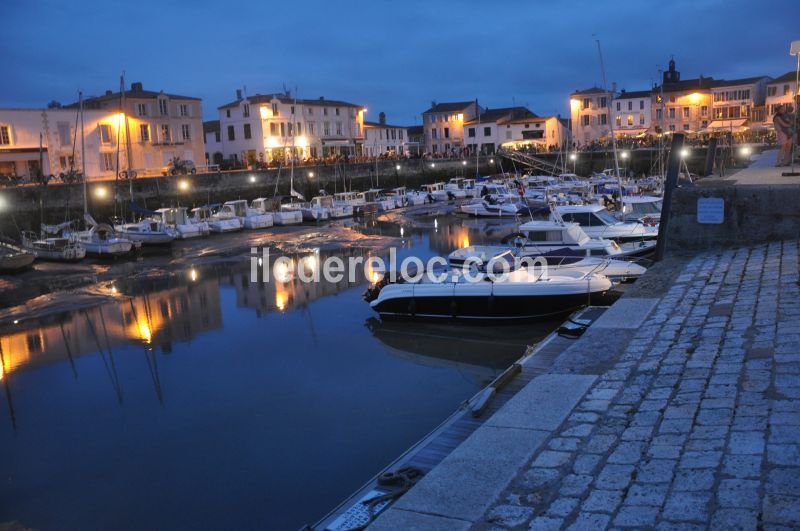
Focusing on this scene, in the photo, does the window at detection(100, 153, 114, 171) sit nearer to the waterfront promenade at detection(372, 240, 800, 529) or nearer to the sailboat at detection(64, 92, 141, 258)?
the sailboat at detection(64, 92, 141, 258)

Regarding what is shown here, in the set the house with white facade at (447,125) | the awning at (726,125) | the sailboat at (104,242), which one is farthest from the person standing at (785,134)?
the house with white facade at (447,125)

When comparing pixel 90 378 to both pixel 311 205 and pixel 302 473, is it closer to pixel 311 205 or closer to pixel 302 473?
pixel 302 473

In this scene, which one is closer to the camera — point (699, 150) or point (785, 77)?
point (699, 150)

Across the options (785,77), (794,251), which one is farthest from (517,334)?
(785,77)

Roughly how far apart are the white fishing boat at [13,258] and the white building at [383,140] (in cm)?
5509

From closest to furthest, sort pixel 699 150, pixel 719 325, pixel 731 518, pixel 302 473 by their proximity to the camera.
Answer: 1. pixel 731 518
2. pixel 719 325
3. pixel 302 473
4. pixel 699 150

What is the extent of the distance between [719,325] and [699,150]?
206ft

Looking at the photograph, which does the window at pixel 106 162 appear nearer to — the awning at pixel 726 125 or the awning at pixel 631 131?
the awning at pixel 631 131

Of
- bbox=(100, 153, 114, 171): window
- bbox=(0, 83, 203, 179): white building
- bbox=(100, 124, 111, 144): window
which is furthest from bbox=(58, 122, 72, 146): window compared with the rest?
bbox=(100, 153, 114, 171): window

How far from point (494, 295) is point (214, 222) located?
95.3 ft

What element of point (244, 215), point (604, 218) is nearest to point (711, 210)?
point (604, 218)

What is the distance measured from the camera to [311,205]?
49906mm

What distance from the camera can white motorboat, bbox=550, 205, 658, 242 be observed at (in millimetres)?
24766

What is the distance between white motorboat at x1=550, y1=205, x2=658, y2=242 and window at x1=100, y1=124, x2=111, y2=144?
41296mm
